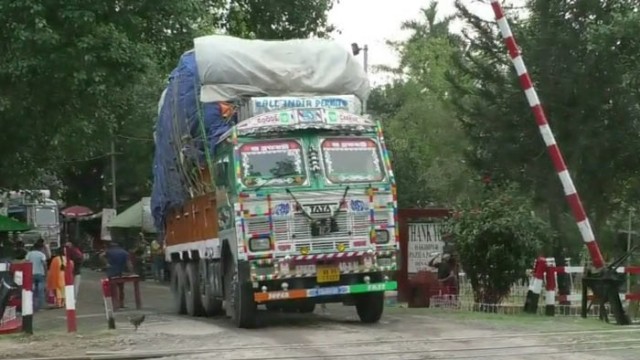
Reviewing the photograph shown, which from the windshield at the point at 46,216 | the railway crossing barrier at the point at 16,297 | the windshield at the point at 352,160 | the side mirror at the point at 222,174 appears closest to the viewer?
the windshield at the point at 352,160

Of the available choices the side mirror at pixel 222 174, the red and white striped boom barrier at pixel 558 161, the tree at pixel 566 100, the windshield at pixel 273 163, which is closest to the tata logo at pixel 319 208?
the windshield at pixel 273 163

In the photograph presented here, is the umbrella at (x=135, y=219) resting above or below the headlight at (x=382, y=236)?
above

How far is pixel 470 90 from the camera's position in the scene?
22641 millimetres

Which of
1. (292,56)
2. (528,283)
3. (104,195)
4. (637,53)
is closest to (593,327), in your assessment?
(528,283)

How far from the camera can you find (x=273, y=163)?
13.7 metres

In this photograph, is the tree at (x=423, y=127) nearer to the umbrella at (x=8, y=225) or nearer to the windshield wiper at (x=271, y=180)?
the umbrella at (x=8, y=225)

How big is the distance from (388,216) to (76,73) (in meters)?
6.27

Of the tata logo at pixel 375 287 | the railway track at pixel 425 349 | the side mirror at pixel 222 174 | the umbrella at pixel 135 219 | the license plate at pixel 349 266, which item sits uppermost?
the umbrella at pixel 135 219

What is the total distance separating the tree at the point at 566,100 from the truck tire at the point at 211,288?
8.07 meters

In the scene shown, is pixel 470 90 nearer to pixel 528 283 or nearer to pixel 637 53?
pixel 637 53

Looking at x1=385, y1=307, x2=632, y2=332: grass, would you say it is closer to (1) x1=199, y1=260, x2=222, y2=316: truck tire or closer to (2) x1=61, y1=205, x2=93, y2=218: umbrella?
(1) x1=199, y1=260, x2=222, y2=316: truck tire

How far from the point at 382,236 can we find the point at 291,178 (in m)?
1.57

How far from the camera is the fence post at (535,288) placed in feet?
54.0

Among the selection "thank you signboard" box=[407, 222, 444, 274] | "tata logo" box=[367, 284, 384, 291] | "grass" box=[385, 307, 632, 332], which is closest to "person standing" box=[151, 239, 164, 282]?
"thank you signboard" box=[407, 222, 444, 274]
